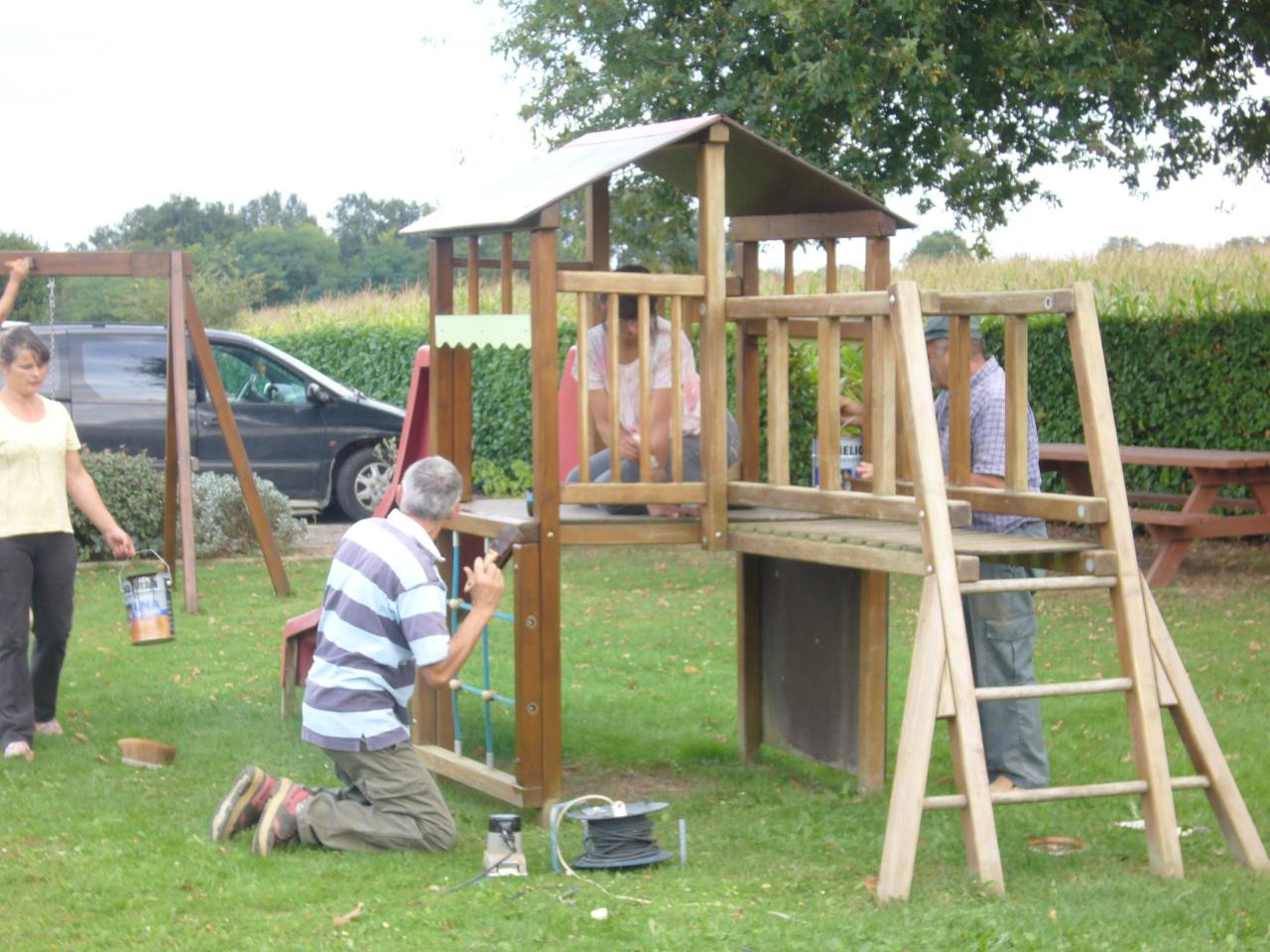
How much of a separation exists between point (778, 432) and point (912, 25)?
718 centimetres

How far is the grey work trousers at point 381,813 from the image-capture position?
18.6ft

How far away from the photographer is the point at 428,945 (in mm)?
4570

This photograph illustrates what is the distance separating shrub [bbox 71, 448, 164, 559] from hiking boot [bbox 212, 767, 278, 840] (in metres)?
7.90

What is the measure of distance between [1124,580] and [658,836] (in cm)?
190

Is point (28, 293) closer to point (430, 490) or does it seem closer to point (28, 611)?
point (28, 611)

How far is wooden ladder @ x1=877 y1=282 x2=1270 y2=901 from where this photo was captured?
5.03m

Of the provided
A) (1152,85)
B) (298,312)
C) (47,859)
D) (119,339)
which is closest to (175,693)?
(47,859)

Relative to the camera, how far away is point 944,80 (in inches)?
497

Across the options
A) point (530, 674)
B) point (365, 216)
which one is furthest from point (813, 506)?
point (365, 216)

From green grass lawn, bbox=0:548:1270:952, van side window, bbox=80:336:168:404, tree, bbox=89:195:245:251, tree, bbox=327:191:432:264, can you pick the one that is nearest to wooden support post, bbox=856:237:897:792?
green grass lawn, bbox=0:548:1270:952

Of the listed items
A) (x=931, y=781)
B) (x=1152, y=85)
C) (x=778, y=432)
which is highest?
(x=1152, y=85)

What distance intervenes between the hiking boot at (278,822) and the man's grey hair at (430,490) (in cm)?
107

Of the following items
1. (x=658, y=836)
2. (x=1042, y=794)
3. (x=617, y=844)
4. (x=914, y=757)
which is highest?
(x=914, y=757)

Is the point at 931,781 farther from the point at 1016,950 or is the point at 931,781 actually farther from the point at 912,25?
the point at 912,25
